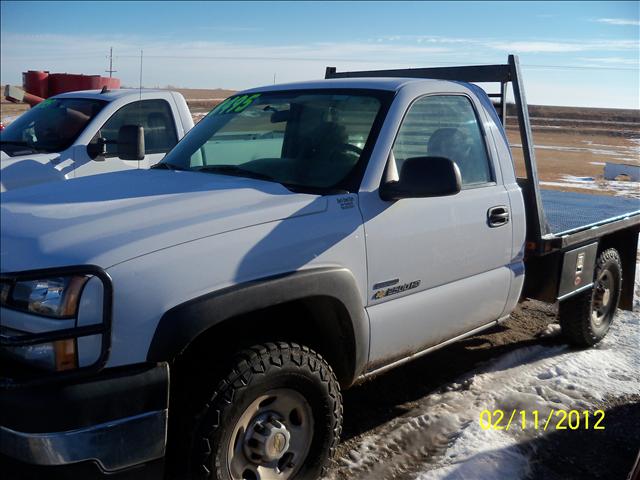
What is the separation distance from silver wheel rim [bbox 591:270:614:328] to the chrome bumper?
4.11 meters

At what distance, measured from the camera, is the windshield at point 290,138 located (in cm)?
349

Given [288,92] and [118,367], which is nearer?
[118,367]

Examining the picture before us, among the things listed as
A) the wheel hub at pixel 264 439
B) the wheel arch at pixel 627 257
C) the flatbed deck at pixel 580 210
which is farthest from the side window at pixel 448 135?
the wheel arch at pixel 627 257

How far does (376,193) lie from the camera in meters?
3.34

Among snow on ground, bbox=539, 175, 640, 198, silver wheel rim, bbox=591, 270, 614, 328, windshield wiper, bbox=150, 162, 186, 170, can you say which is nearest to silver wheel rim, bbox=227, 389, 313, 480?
windshield wiper, bbox=150, 162, 186, 170

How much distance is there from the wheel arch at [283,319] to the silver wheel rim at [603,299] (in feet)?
9.86

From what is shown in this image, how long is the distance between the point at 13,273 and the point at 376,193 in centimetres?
169

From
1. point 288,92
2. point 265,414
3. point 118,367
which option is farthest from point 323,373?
point 288,92

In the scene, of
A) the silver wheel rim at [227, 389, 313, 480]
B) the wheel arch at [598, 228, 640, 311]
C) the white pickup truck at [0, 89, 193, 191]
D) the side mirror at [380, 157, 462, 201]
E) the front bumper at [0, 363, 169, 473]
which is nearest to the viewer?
the front bumper at [0, 363, 169, 473]

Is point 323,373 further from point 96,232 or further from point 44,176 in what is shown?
point 44,176

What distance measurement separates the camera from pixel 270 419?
2.92 m

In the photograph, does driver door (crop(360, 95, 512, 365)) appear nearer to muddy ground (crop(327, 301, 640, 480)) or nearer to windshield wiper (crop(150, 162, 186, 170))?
muddy ground (crop(327, 301, 640, 480))

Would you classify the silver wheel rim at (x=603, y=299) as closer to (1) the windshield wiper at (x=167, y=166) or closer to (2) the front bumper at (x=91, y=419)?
(1) the windshield wiper at (x=167, y=166)

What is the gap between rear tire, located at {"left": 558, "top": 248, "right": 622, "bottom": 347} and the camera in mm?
5266
